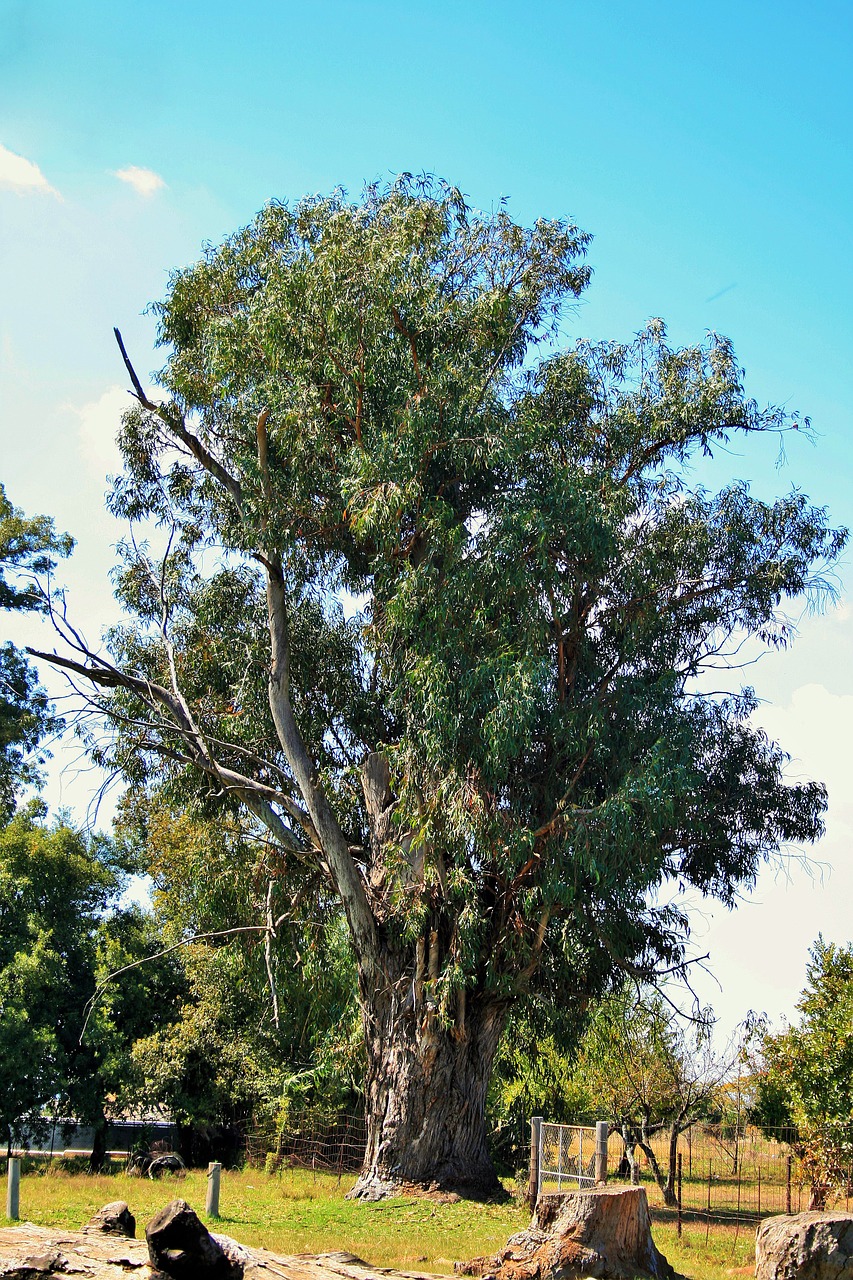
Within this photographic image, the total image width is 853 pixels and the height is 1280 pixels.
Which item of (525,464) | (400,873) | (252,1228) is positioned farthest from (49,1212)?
(525,464)

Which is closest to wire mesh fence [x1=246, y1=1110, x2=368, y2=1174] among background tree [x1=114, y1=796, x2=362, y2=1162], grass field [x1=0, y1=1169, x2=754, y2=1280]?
background tree [x1=114, y1=796, x2=362, y2=1162]

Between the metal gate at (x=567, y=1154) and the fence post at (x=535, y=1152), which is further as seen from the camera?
the fence post at (x=535, y=1152)

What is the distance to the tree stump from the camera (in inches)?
320

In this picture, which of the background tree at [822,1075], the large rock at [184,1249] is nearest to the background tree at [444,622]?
the background tree at [822,1075]

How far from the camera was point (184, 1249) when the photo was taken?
6617 millimetres

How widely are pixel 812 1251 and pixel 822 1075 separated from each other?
17.6ft

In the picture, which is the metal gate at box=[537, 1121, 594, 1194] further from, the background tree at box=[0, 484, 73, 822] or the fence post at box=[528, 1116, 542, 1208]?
the background tree at box=[0, 484, 73, 822]

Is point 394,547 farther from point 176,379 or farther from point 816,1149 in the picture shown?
point 816,1149

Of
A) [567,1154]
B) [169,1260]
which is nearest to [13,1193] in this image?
[567,1154]

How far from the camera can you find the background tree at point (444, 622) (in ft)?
44.5

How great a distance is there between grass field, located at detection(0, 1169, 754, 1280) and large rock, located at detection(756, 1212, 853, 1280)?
1.62m

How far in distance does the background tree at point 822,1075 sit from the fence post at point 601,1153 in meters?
2.25

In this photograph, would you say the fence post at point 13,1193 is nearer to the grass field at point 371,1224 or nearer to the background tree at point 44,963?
the grass field at point 371,1224

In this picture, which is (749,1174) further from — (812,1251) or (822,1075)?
(812,1251)
